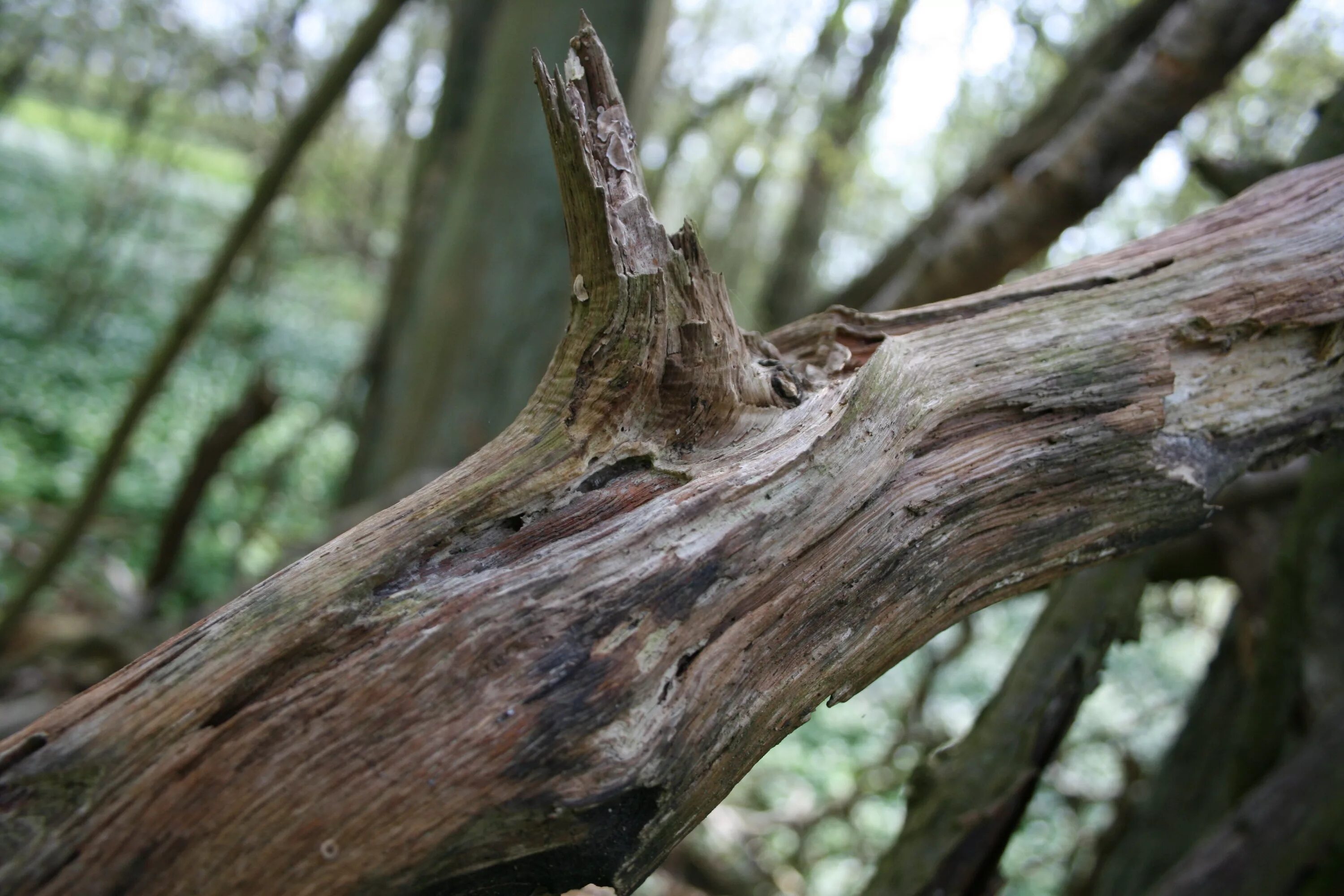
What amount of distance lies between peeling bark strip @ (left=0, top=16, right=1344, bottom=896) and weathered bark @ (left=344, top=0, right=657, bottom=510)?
233cm

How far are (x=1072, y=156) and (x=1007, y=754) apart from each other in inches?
74.4

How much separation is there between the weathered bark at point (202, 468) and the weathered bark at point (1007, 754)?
3028mm

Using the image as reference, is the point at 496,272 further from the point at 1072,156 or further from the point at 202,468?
the point at 1072,156

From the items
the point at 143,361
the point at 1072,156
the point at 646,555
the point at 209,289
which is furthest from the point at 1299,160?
the point at 143,361

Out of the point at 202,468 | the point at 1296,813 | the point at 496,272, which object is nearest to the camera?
the point at 1296,813

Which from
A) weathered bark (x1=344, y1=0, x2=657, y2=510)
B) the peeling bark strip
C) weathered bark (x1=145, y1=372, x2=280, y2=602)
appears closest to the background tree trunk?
the peeling bark strip

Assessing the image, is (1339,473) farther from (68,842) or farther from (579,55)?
(68,842)

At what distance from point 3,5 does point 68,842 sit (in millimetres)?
6519

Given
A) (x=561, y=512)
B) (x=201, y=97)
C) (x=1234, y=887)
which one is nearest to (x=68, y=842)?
(x=561, y=512)

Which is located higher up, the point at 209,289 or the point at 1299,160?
the point at 209,289

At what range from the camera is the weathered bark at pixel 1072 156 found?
2.49 m

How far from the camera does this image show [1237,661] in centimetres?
309

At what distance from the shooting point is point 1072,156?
9.30 ft

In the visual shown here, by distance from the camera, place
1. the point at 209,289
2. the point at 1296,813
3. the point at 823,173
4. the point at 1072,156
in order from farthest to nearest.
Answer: the point at 823,173, the point at 209,289, the point at 1072,156, the point at 1296,813
